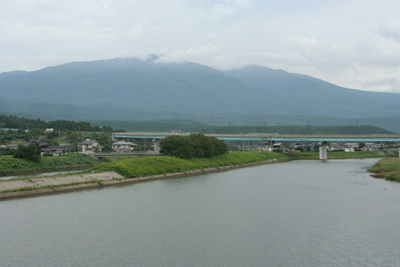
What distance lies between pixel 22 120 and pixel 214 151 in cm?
7143

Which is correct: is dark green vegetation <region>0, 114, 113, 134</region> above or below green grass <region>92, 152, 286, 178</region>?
above

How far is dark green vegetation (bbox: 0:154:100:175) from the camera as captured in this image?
137 feet

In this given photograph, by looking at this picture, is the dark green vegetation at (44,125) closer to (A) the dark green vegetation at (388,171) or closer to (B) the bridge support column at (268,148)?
(B) the bridge support column at (268,148)

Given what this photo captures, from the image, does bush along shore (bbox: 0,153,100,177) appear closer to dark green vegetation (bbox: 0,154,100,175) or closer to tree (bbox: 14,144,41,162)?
dark green vegetation (bbox: 0,154,100,175)

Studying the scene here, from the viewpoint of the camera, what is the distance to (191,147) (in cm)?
5147

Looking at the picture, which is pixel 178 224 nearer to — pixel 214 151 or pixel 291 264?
pixel 291 264

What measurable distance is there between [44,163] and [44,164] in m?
0.28

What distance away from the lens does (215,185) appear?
3466cm

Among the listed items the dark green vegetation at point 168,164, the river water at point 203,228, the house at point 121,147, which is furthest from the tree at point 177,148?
the house at point 121,147

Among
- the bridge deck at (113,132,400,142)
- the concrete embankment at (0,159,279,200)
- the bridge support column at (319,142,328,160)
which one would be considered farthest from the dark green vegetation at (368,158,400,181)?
the bridge support column at (319,142,328,160)

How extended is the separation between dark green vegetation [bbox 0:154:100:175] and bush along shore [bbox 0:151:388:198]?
735 centimetres

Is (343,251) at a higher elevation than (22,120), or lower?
lower

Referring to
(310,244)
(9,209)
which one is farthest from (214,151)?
(310,244)

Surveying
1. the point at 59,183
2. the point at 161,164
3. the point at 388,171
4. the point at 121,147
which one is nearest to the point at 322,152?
the point at 388,171
